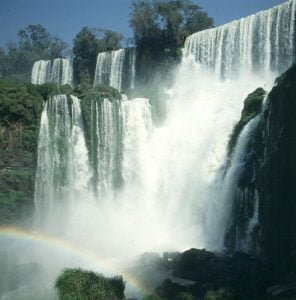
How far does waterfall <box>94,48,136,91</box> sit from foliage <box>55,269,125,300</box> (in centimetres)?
2499

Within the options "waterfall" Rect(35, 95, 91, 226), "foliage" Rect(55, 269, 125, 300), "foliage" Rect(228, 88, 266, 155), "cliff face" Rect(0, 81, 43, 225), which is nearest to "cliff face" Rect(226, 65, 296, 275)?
"foliage" Rect(228, 88, 266, 155)

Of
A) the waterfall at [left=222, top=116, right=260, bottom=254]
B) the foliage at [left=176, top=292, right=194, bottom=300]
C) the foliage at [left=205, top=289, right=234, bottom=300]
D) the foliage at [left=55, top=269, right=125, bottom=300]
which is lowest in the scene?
the foliage at [left=176, top=292, right=194, bottom=300]

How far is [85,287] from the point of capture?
54.6ft

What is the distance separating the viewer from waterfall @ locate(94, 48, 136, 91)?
1606 inches

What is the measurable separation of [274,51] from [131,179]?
11398mm

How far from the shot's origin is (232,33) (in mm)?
34281

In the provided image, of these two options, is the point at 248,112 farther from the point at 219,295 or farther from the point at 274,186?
the point at 219,295

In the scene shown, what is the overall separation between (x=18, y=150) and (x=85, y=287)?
16.5 metres

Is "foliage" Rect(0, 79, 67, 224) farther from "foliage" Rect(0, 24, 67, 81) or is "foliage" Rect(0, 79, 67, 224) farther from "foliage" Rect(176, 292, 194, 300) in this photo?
→ "foliage" Rect(0, 24, 67, 81)

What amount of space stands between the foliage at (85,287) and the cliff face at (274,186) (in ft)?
19.6

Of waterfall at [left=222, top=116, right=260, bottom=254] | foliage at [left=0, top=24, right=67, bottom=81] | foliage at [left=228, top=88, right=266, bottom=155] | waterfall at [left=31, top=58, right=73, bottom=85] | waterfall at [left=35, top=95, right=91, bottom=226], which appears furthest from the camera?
foliage at [left=0, top=24, right=67, bottom=81]

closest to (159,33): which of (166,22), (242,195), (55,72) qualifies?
(166,22)

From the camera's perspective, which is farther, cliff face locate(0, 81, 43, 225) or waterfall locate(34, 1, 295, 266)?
cliff face locate(0, 81, 43, 225)

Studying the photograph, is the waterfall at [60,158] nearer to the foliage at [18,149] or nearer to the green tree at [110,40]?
the foliage at [18,149]
